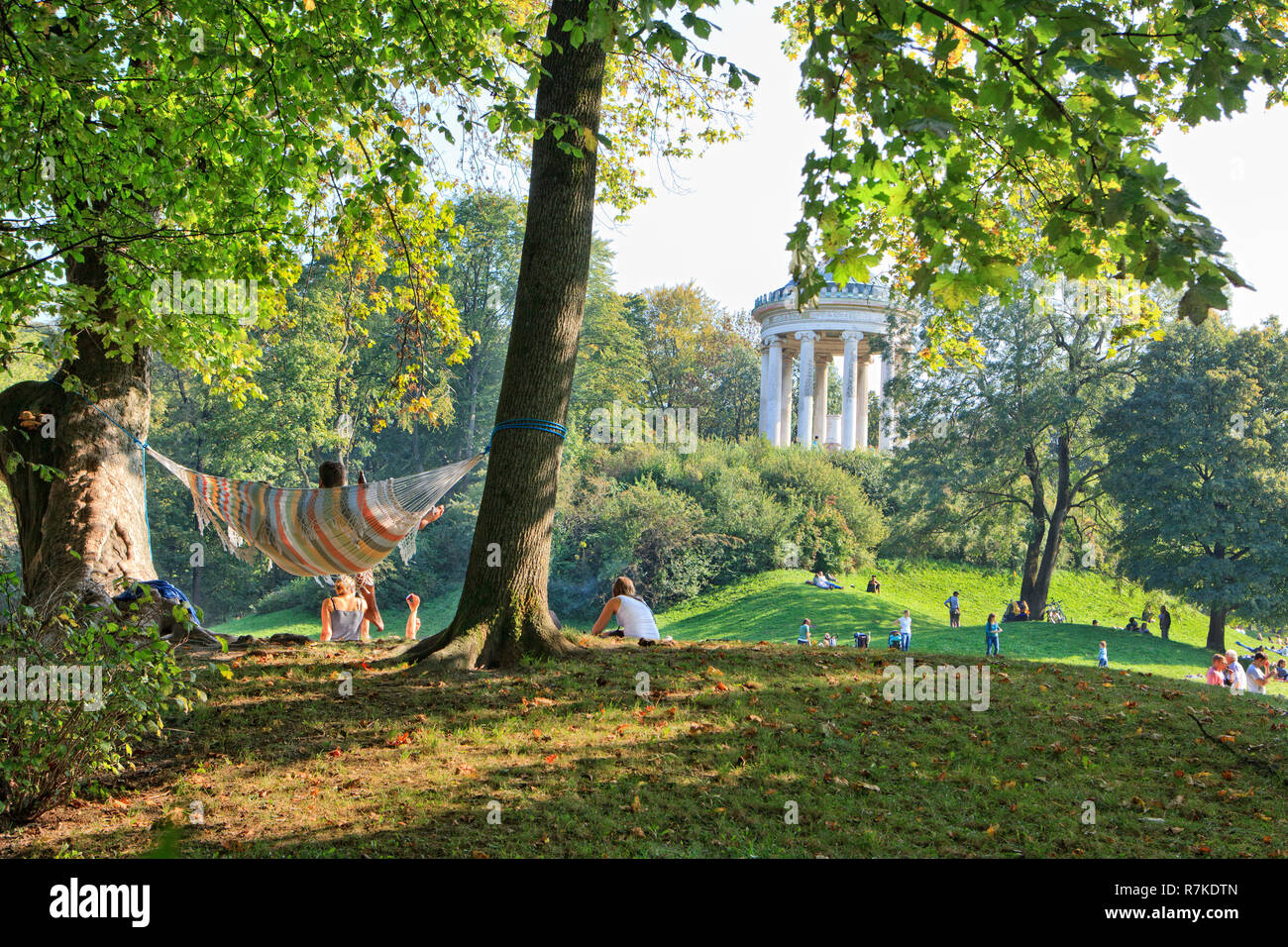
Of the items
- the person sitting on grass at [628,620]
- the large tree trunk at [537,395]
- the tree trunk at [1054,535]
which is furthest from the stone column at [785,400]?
the large tree trunk at [537,395]

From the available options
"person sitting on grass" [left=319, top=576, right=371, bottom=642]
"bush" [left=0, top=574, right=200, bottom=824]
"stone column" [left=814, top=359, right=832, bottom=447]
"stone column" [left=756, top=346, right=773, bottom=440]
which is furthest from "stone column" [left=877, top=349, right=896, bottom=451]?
"bush" [left=0, top=574, right=200, bottom=824]

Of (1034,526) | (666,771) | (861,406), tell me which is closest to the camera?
(666,771)

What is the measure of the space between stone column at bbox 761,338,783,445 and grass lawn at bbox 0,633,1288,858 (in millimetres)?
36940

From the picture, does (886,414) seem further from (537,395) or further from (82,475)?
(82,475)

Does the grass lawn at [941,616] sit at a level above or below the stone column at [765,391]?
below

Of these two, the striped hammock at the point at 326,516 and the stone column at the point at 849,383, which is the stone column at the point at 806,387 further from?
the striped hammock at the point at 326,516

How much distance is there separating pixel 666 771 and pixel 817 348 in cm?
4341

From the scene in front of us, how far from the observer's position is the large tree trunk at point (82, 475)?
7.40 meters

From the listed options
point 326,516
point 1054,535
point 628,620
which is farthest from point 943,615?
point 326,516

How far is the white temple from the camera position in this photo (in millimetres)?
40375

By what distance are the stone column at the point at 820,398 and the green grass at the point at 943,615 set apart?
14856 mm

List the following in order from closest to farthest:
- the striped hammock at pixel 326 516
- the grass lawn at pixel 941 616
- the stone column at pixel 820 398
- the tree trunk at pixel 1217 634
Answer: the striped hammock at pixel 326 516 < the grass lawn at pixel 941 616 < the tree trunk at pixel 1217 634 < the stone column at pixel 820 398

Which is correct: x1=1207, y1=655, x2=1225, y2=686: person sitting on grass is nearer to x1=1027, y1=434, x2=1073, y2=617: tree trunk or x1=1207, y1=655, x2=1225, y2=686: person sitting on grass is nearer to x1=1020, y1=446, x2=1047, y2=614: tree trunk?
x1=1027, y1=434, x2=1073, y2=617: tree trunk

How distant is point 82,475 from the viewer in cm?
761
